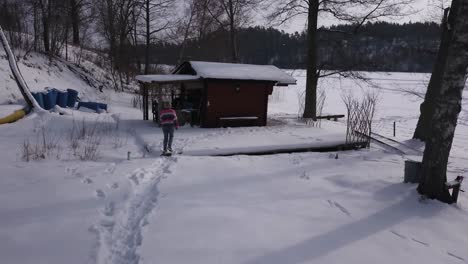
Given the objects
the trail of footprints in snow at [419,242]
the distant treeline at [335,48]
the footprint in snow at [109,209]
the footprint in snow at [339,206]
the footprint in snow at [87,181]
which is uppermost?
the distant treeline at [335,48]

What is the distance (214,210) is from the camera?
536 centimetres

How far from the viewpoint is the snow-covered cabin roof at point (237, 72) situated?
15.3 metres

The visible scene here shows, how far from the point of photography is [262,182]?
707 centimetres

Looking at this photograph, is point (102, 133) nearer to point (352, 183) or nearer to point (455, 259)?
point (352, 183)

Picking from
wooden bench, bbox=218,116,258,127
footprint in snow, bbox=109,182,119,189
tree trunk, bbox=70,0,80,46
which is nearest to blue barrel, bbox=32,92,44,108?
wooden bench, bbox=218,116,258,127

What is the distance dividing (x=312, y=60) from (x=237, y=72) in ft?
14.8

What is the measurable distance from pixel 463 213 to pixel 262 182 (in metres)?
3.41

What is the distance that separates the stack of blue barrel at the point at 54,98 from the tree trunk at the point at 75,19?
1374 centimetres

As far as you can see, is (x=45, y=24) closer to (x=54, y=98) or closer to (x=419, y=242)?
(x=54, y=98)

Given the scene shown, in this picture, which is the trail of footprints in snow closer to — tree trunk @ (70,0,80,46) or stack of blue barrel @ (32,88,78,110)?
stack of blue barrel @ (32,88,78,110)

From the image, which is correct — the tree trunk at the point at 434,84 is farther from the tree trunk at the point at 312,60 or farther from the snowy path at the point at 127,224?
the snowy path at the point at 127,224

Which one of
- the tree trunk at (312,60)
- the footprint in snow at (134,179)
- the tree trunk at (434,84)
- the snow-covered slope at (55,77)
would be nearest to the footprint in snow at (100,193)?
the footprint in snow at (134,179)

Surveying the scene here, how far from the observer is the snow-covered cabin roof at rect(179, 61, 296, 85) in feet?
50.1

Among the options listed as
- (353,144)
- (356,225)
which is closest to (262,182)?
(356,225)
